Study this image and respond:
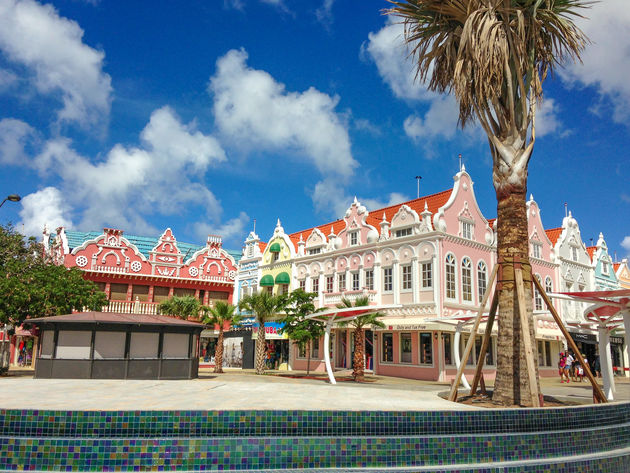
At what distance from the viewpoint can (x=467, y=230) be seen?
100ft

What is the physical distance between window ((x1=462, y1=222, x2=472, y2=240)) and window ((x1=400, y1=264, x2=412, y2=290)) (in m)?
3.97

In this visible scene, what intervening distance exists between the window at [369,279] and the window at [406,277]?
2.31 metres

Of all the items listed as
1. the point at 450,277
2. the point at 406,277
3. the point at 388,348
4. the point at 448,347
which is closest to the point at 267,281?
the point at 388,348

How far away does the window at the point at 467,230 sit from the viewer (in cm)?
3027

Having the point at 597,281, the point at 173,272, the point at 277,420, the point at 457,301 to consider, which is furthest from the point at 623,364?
the point at 277,420

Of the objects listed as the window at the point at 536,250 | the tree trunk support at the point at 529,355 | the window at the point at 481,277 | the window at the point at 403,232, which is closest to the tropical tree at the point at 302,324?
the window at the point at 403,232

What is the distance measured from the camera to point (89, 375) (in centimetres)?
1852

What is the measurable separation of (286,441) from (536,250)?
32491 millimetres

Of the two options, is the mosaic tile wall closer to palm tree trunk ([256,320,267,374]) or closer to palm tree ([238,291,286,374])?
palm tree ([238,291,286,374])

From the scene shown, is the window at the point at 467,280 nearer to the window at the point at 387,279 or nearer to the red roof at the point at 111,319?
the window at the point at 387,279

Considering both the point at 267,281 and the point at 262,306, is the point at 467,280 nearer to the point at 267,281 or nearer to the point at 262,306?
the point at 262,306

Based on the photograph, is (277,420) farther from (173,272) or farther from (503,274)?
(173,272)

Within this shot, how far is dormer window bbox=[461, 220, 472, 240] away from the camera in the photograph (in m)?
30.3

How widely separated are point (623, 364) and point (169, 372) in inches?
1426
